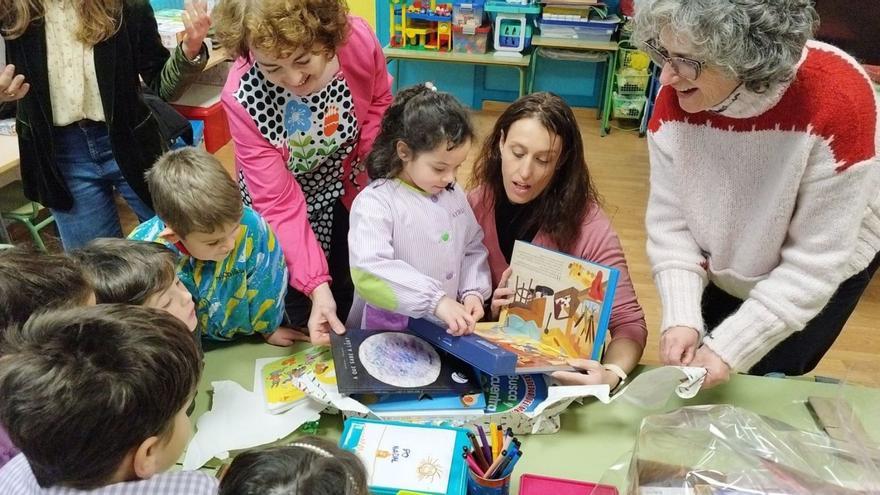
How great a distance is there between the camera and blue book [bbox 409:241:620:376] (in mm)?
1167

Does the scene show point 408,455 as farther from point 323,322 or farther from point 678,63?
point 678,63

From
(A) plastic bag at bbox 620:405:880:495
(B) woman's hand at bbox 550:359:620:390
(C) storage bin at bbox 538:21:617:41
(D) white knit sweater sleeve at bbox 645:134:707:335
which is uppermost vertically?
(D) white knit sweater sleeve at bbox 645:134:707:335

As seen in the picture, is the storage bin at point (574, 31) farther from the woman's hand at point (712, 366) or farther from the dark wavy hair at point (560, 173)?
the woman's hand at point (712, 366)

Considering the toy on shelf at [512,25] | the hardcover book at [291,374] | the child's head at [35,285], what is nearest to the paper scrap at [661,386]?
the hardcover book at [291,374]

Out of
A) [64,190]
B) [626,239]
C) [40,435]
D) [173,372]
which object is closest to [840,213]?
[173,372]

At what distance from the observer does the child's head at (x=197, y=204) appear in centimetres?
126

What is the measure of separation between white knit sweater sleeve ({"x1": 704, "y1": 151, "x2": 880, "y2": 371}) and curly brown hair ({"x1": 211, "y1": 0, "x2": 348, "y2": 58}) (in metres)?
0.97

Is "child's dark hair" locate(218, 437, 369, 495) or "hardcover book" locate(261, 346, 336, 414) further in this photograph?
"hardcover book" locate(261, 346, 336, 414)

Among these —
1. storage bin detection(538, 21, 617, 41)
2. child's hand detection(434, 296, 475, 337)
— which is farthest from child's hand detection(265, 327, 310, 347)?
storage bin detection(538, 21, 617, 41)

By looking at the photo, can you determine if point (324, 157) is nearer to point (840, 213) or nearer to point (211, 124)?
point (840, 213)

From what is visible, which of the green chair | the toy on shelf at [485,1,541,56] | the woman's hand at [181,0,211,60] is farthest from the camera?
the toy on shelf at [485,1,541,56]

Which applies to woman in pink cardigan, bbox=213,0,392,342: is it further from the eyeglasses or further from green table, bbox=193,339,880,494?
the eyeglasses

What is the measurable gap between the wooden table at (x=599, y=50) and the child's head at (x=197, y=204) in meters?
3.58

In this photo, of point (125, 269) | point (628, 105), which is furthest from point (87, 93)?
point (628, 105)
